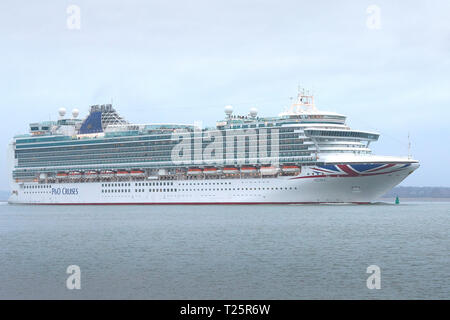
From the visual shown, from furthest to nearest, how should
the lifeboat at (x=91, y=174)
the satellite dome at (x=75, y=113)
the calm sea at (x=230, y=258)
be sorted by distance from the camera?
the satellite dome at (x=75, y=113)
the lifeboat at (x=91, y=174)
the calm sea at (x=230, y=258)

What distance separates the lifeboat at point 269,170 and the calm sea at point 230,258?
64.9 feet

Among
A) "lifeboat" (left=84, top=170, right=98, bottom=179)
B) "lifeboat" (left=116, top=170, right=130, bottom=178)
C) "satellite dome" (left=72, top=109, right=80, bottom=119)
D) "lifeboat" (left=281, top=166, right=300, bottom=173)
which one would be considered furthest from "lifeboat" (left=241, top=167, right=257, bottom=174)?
"satellite dome" (left=72, top=109, right=80, bottom=119)

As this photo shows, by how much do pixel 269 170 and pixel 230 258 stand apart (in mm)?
43598

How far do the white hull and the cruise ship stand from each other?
0.40ft

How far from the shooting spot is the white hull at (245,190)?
73.1 m

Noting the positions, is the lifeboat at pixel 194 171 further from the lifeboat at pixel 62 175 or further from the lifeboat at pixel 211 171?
the lifeboat at pixel 62 175

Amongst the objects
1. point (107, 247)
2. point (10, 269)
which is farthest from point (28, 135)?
point (10, 269)

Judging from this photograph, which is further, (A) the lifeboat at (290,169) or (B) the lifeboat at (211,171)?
(B) the lifeboat at (211,171)

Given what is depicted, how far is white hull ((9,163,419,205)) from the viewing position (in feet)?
240

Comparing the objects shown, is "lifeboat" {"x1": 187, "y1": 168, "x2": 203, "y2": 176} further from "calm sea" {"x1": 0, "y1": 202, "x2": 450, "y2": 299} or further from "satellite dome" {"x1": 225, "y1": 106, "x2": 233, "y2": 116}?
"calm sea" {"x1": 0, "y1": 202, "x2": 450, "y2": 299}

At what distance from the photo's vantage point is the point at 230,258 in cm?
3416

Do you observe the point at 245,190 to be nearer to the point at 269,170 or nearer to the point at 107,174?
the point at 269,170

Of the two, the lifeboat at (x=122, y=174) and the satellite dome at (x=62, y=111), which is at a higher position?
the satellite dome at (x=62, y=111)

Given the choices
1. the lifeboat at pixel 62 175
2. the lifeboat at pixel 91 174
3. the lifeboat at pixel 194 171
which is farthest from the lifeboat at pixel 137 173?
the lifeboat at pixel 62 175
